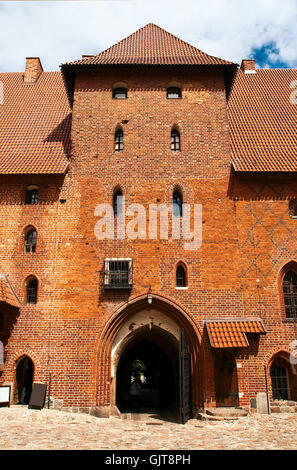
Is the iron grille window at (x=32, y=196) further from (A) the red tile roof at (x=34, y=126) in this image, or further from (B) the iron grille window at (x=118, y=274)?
(B) the iron grille window at (x=118, y=274)

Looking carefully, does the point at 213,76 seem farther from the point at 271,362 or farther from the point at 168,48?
the point at 271,362

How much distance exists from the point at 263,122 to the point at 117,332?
9024 millimetres

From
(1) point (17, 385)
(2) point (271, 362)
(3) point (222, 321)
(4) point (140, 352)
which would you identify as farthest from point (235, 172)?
(4) point (140, 352)

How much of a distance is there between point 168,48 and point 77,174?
6544 millimetres

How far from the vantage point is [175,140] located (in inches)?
526

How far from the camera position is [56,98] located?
1664 centimetres

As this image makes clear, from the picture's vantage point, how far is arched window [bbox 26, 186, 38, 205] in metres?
13.0

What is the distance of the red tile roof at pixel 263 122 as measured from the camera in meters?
12.8

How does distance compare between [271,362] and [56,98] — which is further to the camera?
[56,98]

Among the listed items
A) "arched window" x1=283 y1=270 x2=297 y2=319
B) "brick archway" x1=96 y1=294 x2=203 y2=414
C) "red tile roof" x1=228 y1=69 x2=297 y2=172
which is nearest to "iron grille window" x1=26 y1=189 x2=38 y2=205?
"brick archway" x1=96 y1=294 x2=203 y2=414

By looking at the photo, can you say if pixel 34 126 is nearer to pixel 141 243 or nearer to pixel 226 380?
pixel 141 243

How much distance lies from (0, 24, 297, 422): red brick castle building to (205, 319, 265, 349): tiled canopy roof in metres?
0.03

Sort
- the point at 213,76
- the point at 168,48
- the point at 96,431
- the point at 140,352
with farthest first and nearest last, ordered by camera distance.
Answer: the point at 140,352
the point at 168,48
the point at 213,76
the point at 96,431

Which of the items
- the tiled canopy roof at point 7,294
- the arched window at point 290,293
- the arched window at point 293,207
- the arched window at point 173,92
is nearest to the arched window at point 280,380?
the arched window at point 290,293
